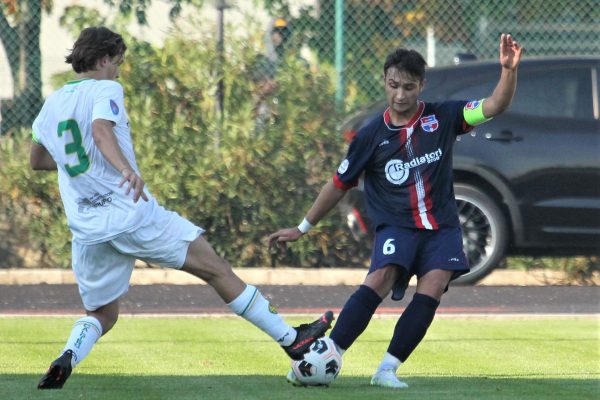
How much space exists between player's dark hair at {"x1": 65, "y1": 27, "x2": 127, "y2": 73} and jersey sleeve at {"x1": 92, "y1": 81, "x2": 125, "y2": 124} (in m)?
0.16

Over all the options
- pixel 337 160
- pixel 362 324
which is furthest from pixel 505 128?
pixel 362 324

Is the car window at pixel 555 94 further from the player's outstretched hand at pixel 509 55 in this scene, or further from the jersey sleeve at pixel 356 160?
the player's outstretched hand at pixel 509 55

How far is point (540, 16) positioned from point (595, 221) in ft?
10.1

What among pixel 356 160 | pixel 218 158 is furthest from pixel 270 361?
pixel 218 158

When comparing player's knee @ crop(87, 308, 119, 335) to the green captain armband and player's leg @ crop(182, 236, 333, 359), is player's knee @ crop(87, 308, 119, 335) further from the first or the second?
the green captain armband

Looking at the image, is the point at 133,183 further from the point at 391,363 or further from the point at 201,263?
the point at 391,363

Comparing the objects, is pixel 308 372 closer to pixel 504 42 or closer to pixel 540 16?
pixel 504 42

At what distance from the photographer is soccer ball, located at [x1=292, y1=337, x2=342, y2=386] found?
21.3 feet

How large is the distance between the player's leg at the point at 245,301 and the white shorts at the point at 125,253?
2.5 inches

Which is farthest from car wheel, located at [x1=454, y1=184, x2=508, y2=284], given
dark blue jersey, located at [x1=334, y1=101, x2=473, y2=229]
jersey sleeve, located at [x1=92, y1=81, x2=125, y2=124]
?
jersey sleeve, located at [x1=92, y1=81, x2=125, y2=124]

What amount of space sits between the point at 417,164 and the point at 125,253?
138 cm

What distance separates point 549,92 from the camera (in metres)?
12.6

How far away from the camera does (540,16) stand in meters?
14.7

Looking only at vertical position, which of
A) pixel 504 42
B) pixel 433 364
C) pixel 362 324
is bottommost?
pixel 433 364
